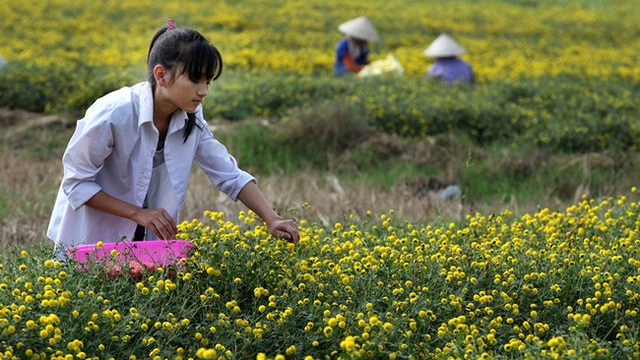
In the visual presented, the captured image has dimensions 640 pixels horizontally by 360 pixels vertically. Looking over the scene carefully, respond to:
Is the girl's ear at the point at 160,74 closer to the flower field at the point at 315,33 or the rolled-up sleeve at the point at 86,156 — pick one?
the rolled-up sleeve at the point at 86,156

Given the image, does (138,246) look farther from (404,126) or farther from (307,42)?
(307,42)

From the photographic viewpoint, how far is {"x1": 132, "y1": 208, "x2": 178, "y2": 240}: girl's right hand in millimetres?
3631

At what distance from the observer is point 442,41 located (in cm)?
1173

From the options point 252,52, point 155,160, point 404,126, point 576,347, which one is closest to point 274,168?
point 404,126

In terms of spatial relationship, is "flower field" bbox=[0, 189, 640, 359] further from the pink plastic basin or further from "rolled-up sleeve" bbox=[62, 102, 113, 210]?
"rolled-up sleeve" bbox=[62, 102, 113, 210]

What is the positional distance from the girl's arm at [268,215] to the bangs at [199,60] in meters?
0.56

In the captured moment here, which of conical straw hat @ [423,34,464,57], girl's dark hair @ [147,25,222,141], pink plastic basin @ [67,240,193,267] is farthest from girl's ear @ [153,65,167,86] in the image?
conical straw hat @ [423,34,464,57]

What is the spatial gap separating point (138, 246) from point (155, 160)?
521 millimetres

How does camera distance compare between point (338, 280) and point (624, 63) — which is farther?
point (624, 63)

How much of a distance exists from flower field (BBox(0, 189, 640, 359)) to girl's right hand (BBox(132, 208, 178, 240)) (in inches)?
5.2

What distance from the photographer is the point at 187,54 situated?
3672 mm

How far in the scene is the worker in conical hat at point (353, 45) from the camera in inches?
461

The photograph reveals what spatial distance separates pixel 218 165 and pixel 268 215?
37 cm

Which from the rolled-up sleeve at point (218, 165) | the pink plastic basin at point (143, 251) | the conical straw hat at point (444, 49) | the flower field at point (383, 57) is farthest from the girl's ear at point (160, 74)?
the conical straw hat at point (444, 49)
